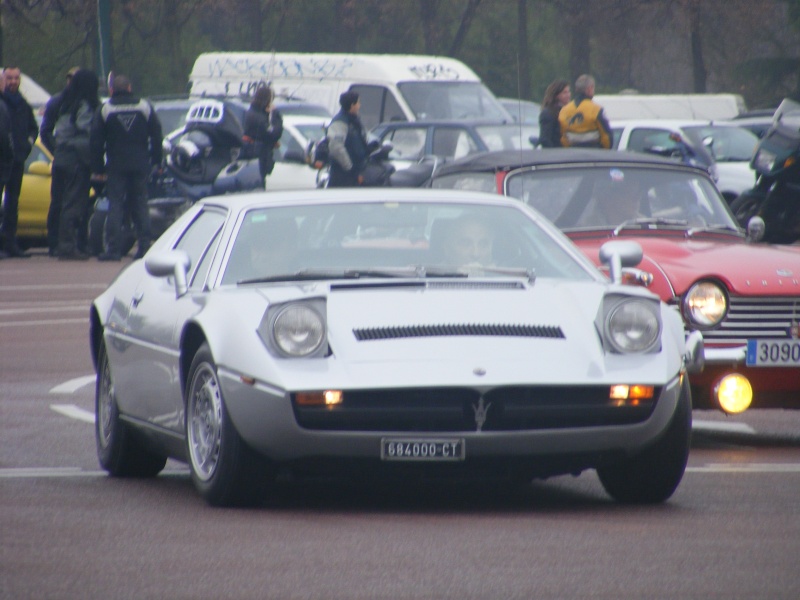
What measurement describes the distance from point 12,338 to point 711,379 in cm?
754

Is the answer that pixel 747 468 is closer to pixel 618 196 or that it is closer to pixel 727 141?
pixel 618 196

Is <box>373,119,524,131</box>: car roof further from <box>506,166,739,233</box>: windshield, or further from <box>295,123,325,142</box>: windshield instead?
<box>506,166,739,233</box>: windshield

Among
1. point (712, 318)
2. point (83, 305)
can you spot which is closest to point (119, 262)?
point (83, 305)

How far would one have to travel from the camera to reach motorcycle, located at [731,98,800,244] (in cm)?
2048

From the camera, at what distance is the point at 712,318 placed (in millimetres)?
9227

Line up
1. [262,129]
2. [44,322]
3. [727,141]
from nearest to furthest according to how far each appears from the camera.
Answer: [44,322]
[262,129]
[727,141]

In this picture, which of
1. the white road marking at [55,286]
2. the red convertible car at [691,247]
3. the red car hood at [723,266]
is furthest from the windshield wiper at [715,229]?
the white road marking at [55,286]

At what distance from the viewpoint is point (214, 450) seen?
7.21 meters

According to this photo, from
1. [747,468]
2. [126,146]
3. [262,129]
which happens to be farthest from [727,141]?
[747,468]

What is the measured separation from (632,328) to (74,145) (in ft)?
54.6

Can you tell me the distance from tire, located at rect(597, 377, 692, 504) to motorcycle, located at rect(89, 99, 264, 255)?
1675 cm

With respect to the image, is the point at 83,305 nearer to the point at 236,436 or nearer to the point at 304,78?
the point at 236,436

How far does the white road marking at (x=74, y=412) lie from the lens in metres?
10.5

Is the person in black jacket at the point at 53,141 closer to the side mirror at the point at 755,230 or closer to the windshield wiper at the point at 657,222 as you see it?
the windshield wiper at the point at 657,222
